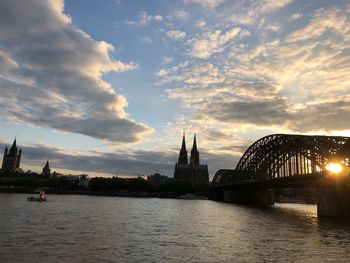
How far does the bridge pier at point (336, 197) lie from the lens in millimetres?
64750

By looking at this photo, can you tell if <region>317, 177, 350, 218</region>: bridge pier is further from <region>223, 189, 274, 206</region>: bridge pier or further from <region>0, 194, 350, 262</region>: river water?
<region>223, 189, 274, 206</region>: bridge pier

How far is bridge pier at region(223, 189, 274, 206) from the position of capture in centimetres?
13950

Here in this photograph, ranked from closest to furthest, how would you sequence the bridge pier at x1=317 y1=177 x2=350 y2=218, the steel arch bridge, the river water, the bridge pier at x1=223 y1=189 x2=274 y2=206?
the river water, the bridge pier at x1=317 y1=177 x2=350 y2=218, the steel arch bridge, the bridge pier at x1=223 y1=189 x2=274 y2=206

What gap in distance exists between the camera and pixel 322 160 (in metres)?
76.2

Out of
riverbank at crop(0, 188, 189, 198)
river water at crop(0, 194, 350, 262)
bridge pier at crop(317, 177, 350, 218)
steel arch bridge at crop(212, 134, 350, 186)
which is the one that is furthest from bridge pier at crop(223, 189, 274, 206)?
river water at crop(0, 194, 350, 262)

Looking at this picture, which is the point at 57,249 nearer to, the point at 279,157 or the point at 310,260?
the point at 310,260

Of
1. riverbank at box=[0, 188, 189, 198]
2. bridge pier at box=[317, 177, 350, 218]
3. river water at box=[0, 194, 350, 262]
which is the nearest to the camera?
river water at box=[0, 194, 350, 262]

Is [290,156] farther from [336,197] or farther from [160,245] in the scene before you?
[160,245]

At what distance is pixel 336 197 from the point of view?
218 feet

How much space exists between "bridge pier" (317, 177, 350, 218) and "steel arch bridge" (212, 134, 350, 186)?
13.7 ft

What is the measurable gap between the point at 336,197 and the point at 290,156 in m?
34.6

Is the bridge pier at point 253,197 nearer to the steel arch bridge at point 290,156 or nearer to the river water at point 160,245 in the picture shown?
the steel arch bridge at point 290,156

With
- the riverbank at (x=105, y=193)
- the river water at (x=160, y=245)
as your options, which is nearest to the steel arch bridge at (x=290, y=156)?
the river water at (x=160, y=245)

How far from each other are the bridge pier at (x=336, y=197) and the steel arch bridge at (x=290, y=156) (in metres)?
4.17
